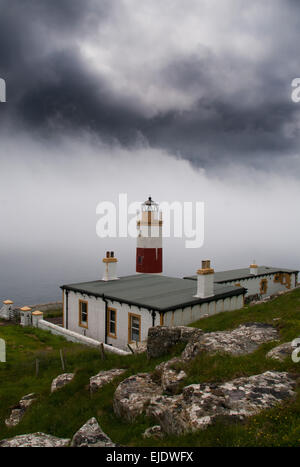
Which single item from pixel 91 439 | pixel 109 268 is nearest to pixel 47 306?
pixel 109 268

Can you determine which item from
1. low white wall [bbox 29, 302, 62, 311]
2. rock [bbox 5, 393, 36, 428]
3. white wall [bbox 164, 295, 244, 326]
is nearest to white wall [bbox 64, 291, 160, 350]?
white wall [bbox 164, 295, 244, 326]

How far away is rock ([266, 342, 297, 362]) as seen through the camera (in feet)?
30.8

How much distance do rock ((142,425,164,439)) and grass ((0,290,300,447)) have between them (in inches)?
6.1

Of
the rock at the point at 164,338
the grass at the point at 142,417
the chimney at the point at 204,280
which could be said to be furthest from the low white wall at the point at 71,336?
the rock at the point at 164,338

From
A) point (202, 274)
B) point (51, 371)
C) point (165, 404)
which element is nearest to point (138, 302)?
point (202, 274)

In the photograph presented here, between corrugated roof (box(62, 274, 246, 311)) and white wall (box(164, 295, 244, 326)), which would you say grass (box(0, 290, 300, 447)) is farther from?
corrugated roof (box(62, 274, 246, 311))

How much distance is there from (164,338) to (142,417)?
476cm

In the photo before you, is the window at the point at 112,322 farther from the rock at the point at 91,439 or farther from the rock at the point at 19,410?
the rock at the point at 91,439

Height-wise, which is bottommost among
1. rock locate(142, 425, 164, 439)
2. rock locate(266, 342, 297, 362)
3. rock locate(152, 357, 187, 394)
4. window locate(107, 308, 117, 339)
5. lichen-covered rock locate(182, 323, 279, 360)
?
window locate(107, 308, 117, 339)

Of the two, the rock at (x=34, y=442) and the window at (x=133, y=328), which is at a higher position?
the rock at (x=34, y=442)

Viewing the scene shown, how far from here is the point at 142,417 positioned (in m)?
7.70

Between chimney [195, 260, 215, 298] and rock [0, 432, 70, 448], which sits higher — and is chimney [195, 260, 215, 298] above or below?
above

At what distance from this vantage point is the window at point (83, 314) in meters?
24.9

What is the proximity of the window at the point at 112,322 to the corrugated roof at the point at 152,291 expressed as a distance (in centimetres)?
109
